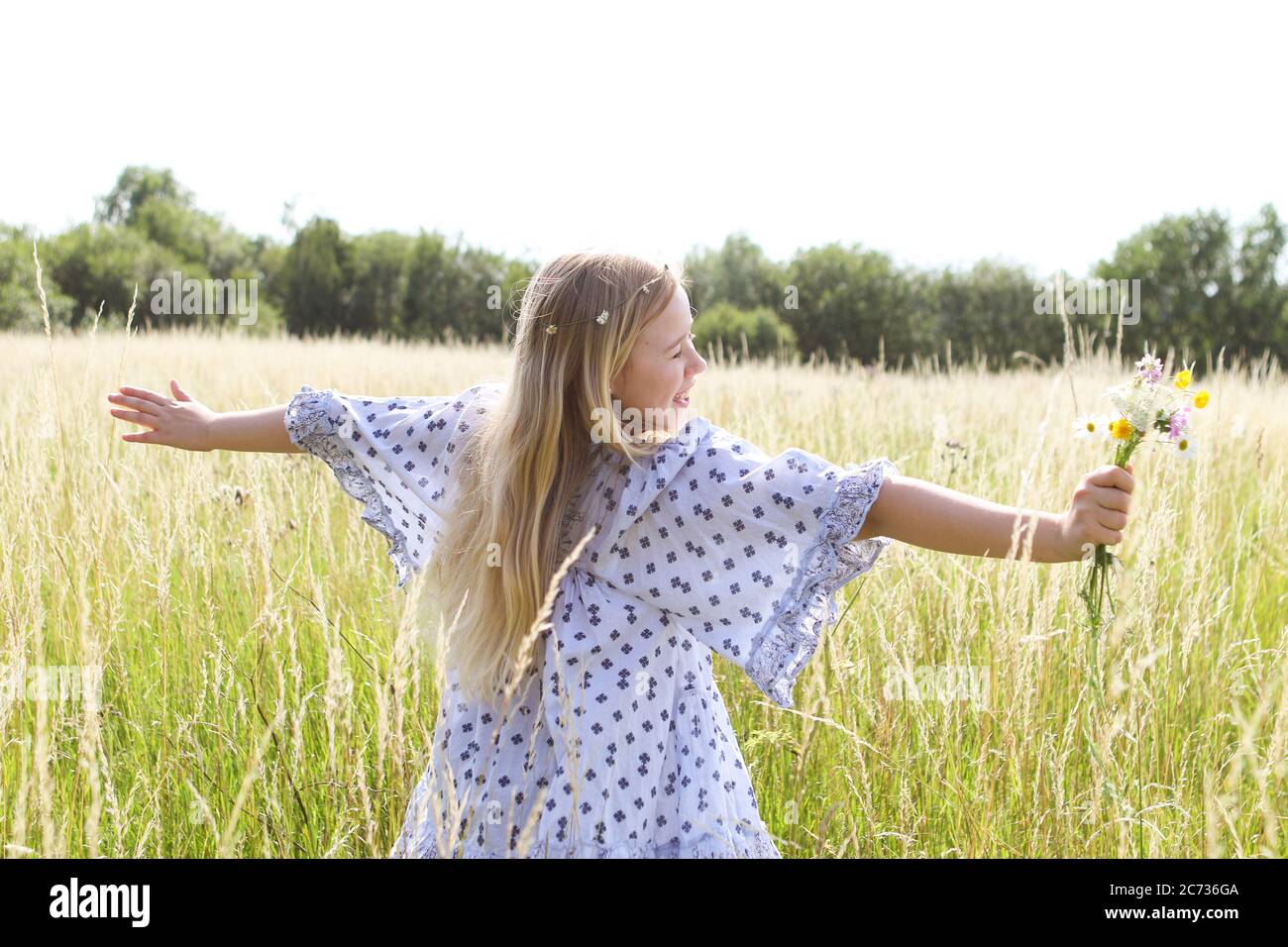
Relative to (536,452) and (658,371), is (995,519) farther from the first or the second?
(536,452)

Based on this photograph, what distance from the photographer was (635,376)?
159 cm

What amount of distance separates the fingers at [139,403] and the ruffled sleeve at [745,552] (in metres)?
0.92

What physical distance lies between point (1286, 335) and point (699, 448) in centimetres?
2982

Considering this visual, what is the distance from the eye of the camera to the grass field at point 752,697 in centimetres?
154

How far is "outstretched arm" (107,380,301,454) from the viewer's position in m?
1.77

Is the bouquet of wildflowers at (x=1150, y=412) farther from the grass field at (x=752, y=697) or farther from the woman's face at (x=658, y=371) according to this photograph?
the woman's face at (x=658, y=371)

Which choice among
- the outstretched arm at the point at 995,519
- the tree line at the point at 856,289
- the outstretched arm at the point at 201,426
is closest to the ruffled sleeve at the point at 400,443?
the outstretched arm at the point at 201,426

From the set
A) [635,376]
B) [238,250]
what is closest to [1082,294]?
[635,376]

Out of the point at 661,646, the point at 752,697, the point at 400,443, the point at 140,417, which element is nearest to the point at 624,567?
the point at 661,646

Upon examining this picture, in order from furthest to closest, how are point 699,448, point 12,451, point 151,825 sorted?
point 12,451 → point 151,825 → point 699,448

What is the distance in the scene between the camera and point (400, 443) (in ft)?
5.73

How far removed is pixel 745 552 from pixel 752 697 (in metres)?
0.85

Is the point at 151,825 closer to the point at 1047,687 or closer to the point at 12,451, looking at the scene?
the point at 12,451
